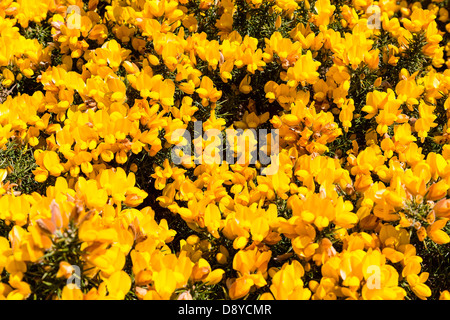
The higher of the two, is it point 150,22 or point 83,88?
point 150,22

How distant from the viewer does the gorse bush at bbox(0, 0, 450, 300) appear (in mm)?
1207

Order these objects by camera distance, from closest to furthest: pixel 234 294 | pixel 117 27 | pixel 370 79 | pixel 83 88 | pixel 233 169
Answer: pixel 234 294 → pixel 233 169 → pixel 83 88 → pixel 370 79 → pixel 117 27

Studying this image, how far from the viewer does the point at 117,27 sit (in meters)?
2.07

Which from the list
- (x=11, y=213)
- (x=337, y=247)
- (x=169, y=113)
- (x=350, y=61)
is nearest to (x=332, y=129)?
(x=350, y=61)

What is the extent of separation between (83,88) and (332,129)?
0.99m

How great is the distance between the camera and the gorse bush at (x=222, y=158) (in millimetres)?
1207

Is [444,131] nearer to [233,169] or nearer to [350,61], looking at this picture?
[350,61]

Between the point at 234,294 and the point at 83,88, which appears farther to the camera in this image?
the point at 83,88

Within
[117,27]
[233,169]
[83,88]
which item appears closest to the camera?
[233,169]

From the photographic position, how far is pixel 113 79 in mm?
1698

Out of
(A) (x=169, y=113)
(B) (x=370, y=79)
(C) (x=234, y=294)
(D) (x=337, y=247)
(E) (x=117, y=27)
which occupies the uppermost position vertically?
(E) (x=117, y=27)

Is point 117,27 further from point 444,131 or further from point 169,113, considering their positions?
point 444,131

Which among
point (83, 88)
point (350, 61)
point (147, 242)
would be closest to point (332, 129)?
point (350, 61)

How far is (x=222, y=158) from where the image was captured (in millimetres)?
1760
